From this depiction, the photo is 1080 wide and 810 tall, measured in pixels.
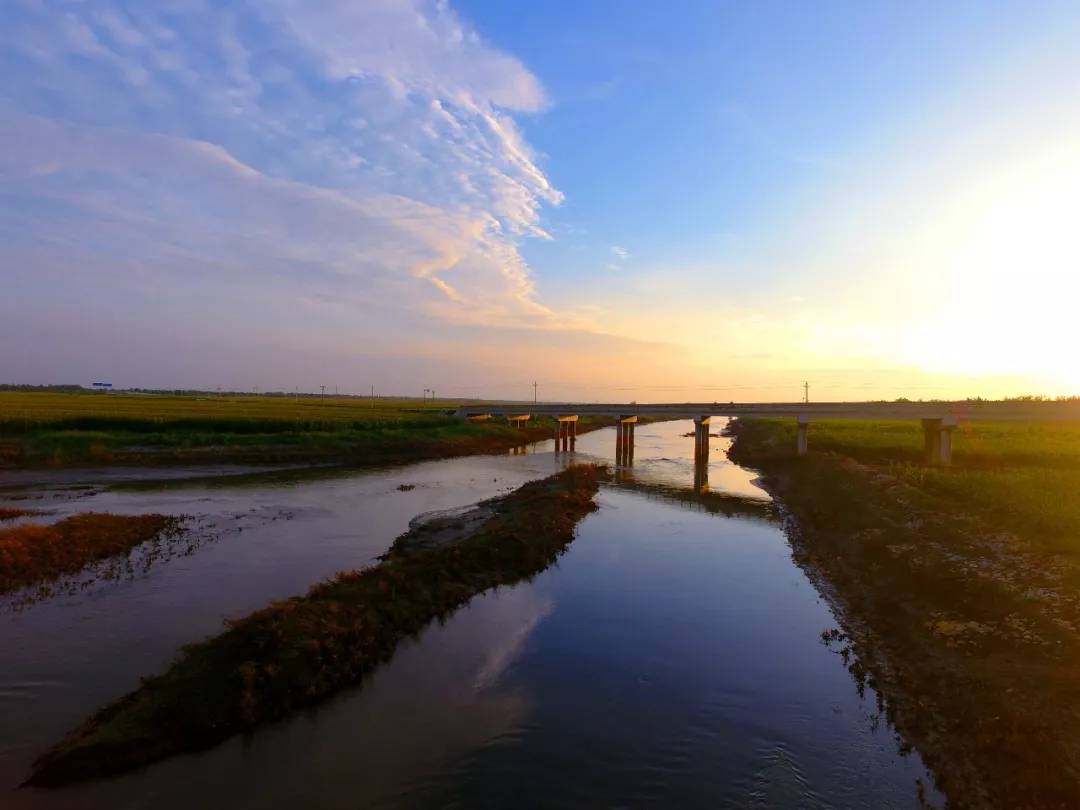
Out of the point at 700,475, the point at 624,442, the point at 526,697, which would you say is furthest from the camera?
the point at 624,442

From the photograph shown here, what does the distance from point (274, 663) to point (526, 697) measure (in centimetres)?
515

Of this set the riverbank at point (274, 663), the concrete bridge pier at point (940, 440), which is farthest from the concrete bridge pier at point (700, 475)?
the riverbank at point (274, 663)

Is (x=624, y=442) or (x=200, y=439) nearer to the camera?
(x=200, y=439)

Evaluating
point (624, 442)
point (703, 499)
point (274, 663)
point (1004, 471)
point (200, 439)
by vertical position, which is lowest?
point (703, 499)

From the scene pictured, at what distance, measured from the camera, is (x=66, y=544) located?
858 inches

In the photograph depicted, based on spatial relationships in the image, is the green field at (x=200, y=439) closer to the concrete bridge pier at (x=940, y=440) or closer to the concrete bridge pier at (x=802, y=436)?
the concrete bridge pier at (x=802, y=436)

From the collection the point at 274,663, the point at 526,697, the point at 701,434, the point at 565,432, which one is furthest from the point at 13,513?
the point at 565,432

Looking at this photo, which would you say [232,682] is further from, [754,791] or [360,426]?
[360,426]

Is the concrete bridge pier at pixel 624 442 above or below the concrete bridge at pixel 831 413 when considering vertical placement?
below

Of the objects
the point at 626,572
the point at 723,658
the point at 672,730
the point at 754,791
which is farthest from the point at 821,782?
the point at 626,572

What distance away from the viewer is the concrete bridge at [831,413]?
47.9 meters

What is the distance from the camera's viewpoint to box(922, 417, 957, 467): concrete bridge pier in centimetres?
4734

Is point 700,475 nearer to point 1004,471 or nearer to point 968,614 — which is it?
point 1004,471

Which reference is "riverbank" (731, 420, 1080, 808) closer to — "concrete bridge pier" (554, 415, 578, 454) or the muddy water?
the muddy water
